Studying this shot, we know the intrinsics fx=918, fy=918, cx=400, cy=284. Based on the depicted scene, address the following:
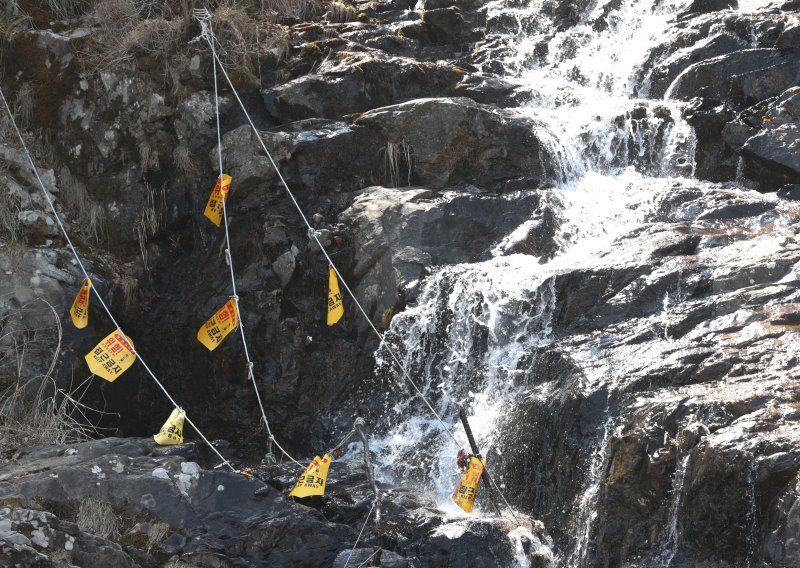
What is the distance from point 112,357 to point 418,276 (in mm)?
2977

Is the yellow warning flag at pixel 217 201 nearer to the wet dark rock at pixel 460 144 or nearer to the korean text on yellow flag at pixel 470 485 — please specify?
the wet dark rock at pixel 460 144

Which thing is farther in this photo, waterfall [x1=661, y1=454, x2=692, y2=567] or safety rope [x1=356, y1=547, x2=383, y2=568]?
safety rope [x1=356, y1=547, x2=383, y2=568]

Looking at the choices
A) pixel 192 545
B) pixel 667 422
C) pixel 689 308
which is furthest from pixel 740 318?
pixel 192 545

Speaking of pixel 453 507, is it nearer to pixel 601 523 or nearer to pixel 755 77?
pixel 601 523

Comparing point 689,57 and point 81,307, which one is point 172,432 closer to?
point 81,307

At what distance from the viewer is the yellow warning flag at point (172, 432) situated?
700 cm

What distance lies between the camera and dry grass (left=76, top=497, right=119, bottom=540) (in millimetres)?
5922

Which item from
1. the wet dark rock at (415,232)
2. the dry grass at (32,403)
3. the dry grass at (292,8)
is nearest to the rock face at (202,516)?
the dry grass at (32,403)

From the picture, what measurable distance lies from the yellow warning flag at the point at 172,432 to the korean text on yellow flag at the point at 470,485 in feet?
7.40

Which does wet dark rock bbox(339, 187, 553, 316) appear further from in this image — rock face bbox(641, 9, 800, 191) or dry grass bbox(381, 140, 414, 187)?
rock face bbox(641, 9, 800, 191)

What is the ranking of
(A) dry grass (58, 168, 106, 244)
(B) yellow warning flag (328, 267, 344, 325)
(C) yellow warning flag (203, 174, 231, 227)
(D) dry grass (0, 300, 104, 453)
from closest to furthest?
(D) dry grass (0, 300, 104, 453) < (B) yellow warning flag (328, 267, 344, 325) < (C) yellow warning flag (203, 174, 231, 227) < (A) dry grass (58, 168, 106, 244)

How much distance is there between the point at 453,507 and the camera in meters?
7.40

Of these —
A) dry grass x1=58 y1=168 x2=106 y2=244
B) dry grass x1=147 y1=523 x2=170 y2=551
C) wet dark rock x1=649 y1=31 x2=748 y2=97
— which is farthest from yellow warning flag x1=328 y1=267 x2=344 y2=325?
wet dark rock x1=649 y1=31 x2=748 y2=97

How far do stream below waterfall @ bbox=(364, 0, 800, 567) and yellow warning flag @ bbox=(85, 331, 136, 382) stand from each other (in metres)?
2.36
